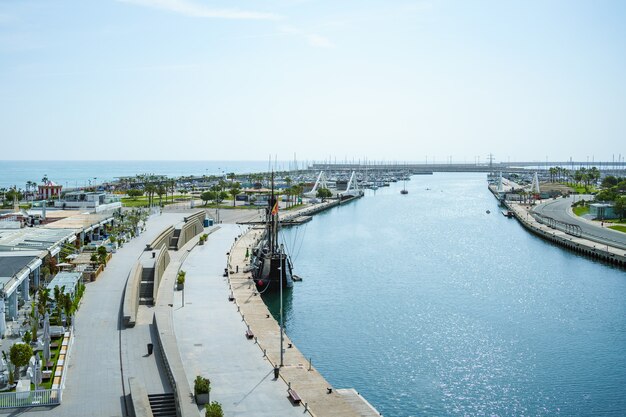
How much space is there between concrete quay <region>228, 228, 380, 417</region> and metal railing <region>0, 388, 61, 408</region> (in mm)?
7876

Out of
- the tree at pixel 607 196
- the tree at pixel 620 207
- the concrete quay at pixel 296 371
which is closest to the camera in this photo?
the concrete quay at pixel 296 371

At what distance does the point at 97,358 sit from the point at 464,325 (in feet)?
70.8

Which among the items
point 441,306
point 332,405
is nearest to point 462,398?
point 332,405

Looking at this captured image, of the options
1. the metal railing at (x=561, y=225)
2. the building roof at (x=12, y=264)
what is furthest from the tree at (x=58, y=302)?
the metal railing at (x=561, y=225)

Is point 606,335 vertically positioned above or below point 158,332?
below

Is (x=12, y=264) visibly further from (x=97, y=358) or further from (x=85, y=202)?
(x=85, y=202)

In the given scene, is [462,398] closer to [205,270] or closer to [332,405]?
[332,405]

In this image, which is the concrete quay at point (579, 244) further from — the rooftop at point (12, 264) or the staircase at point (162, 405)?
the rooftop at point (12, 264)

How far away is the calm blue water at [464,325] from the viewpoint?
89.9 ft

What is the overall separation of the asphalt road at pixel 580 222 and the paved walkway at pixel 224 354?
44360 millimetres

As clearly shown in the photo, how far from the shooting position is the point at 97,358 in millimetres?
23922

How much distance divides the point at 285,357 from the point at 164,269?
19029 millimetres

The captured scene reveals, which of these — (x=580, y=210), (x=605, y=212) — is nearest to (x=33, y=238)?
(x=605, y=212)

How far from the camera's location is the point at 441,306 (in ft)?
138
